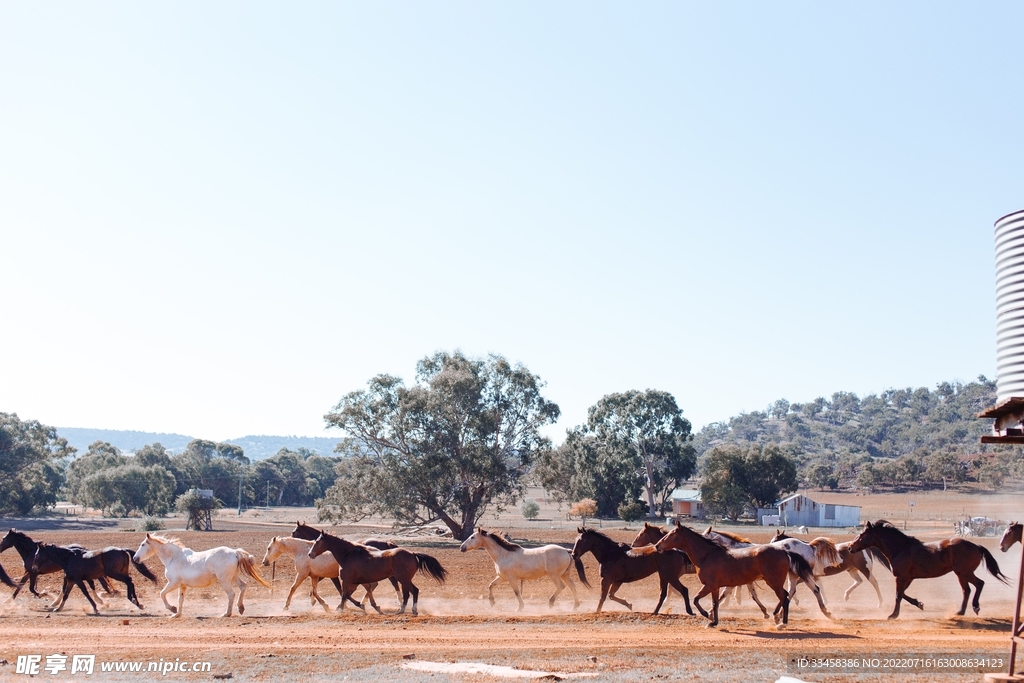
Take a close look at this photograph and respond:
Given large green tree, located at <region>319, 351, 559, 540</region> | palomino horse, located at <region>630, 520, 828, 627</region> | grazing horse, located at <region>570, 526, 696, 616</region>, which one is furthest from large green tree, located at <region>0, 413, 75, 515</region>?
palomino horse, located at <region>630, 520, 828, 627</region>

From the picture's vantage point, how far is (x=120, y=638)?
48.3ft

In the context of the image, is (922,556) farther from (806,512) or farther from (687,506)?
(687,506)

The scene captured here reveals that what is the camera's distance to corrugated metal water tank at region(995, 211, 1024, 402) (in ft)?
35.2

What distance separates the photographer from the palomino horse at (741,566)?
1591cm

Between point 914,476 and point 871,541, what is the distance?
4273 inches

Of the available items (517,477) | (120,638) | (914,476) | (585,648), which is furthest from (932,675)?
(914,476)

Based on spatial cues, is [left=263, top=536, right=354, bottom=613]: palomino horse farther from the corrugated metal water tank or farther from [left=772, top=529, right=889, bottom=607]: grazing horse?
the corrugated metal water tank

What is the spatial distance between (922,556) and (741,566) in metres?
4.44

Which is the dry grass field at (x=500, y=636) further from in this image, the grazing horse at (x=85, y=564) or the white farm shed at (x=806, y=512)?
the white farm shed at (x=806, y=512)

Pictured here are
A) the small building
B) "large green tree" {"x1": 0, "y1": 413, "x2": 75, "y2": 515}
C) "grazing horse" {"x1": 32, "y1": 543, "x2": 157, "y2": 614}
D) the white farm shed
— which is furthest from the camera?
the small building

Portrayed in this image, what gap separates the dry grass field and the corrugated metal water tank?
3.90 m

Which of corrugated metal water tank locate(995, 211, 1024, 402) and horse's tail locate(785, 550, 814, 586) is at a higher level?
corrugated metal water tank locate(995, 211, 1024, 402)

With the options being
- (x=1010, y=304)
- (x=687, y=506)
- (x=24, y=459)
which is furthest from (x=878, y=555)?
(x=24, y=459)

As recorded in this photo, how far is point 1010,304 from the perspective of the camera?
10.9 m
